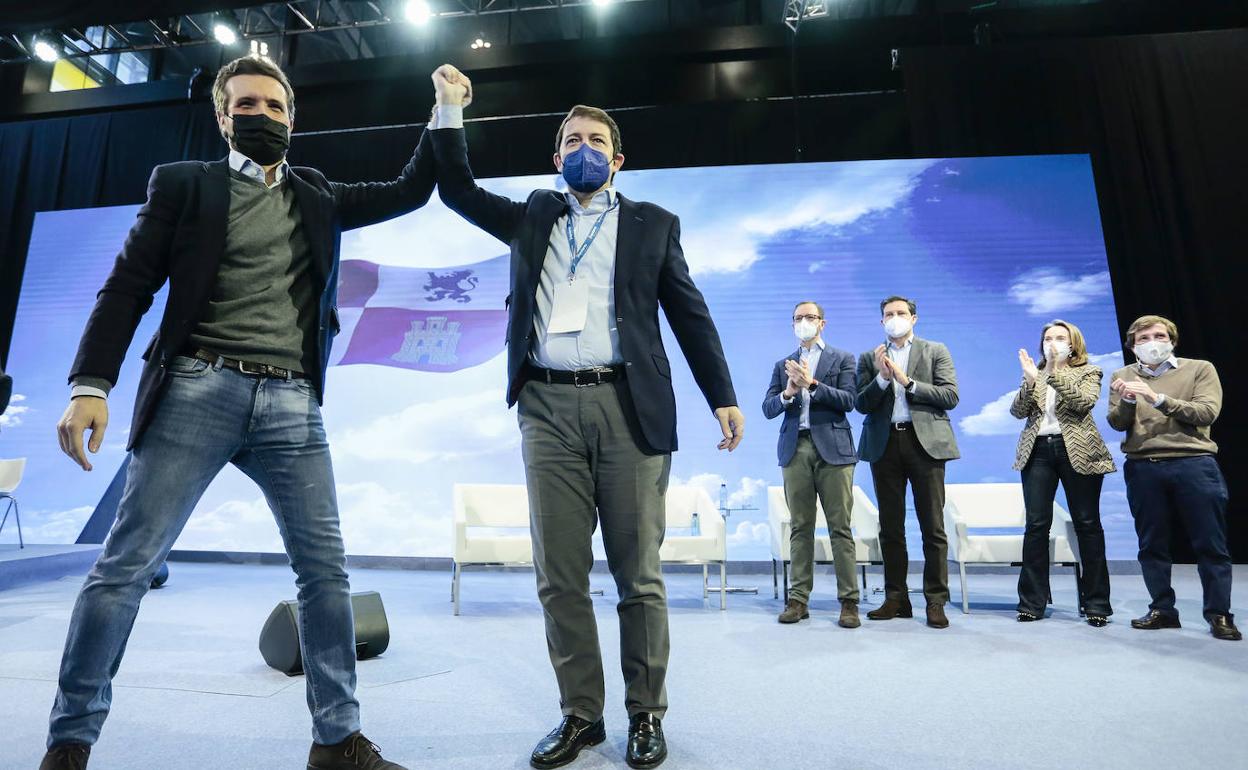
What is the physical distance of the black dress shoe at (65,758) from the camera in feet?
3.74

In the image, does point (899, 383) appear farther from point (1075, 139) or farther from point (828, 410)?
point (1075, 139)

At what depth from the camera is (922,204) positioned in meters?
5.73

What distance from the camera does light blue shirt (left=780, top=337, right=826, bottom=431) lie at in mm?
3535

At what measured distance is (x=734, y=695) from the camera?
202 centimetres

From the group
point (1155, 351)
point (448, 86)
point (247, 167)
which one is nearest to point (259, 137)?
point (247, 167)

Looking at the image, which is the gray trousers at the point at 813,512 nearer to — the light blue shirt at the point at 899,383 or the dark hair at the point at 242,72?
the light blue shirt at the point at 899,383

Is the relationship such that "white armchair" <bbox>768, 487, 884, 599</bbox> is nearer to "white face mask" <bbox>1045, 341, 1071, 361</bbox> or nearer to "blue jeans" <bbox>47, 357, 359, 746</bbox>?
"white face mask" <bbox>1045, 341, 1071, 361</bbox>

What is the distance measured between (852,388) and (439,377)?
3.53m

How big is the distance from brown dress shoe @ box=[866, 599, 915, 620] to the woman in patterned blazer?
1.71 feet

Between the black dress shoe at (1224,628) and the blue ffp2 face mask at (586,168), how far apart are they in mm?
3143

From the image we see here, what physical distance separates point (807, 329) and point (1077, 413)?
1.34 m

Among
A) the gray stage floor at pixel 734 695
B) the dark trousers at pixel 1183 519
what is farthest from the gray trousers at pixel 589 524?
the dark trousers at pixel 1183 519

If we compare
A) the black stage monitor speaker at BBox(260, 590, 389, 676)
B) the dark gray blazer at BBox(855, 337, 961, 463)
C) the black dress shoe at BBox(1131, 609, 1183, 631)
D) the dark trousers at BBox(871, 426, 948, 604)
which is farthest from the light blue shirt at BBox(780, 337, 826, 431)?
the black stage monitor speaker at BBox(260, 590, 389, 676)

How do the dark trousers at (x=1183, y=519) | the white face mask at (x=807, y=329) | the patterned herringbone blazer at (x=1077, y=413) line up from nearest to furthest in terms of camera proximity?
the dark trousers at (x=1183, y=519)
the patterned herringbone blazer at (x=1077, y=413)
the white face mask at (x=807, y=329)
